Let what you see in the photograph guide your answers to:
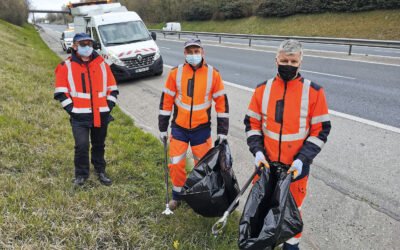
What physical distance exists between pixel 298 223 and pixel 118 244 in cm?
159

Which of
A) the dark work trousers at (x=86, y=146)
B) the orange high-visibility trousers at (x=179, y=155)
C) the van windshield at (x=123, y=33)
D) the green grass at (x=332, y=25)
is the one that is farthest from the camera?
the green grass at (x=332, y=25)

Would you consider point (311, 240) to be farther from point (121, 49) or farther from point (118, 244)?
point (121, 49)

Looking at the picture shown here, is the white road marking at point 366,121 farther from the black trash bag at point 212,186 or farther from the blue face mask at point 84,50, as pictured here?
the blue face mask at point 84,50

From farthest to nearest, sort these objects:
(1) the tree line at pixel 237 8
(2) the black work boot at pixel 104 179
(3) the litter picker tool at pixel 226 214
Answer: (1) the tree line at pixel 237 8, (2) the black work boot at pixel 104 179, (3) the litter picker tool at pixel 226 214

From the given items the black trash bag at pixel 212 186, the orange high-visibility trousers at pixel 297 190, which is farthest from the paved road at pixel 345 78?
the black trash bag at pixel 212 186

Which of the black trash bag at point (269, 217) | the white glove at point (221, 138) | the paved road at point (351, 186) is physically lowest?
the paved road at point (351, 186)

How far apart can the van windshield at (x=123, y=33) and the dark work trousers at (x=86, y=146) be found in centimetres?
825

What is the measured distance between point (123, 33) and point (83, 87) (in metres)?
8.99

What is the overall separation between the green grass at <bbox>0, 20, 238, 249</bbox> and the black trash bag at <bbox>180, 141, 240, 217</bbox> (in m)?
0.31

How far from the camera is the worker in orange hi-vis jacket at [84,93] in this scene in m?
3.79

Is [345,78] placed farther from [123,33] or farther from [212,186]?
[212,186]

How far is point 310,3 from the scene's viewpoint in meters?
29.9

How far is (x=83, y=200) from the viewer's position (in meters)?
3.60

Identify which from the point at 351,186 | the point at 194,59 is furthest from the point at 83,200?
the point at 351,186
